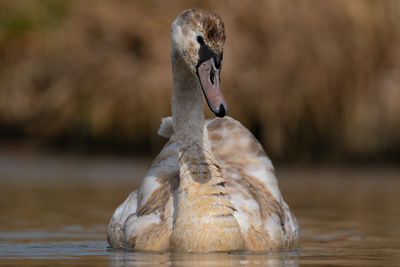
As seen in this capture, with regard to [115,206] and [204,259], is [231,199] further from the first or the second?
[115,206]

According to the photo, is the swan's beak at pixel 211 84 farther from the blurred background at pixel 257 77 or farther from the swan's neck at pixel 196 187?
the blurred background at pixel 257 77

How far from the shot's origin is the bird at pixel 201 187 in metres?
7.03

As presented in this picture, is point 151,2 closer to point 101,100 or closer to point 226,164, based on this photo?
point 101,100

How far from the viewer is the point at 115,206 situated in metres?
11.1

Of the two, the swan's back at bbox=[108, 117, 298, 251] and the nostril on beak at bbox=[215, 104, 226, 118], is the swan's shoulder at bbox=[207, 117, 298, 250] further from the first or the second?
the nostril on beak at bbox=[215, 104, 226, 118]

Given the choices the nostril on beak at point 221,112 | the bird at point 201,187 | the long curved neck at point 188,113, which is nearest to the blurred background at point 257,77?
the bird at point 201,187

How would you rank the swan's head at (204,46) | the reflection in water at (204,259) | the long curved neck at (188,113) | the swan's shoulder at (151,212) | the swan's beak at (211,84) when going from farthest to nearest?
the long curved neck at (188,113) → the swan's shoulder at (151,212) → the swan's head at (204,46) → the swan's beak at (211,84) → the reflection in water at (204,259)

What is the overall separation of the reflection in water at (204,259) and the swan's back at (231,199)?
0.19 metres

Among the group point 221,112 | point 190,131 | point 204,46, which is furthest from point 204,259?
point 204,46

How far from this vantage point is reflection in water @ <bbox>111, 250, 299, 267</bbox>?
6.52 meters

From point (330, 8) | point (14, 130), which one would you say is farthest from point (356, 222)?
point (14, 130)

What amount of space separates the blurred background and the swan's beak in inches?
331

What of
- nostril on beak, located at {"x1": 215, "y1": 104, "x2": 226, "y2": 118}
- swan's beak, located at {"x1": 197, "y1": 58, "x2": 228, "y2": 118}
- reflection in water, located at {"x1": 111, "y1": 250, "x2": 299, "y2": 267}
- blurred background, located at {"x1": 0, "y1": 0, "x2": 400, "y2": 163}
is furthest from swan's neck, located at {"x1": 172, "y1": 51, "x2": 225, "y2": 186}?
blurred background, located at {"x1": 0, "y1": 0, "x2": 400, "y2": 163}

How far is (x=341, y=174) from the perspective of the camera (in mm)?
14656
